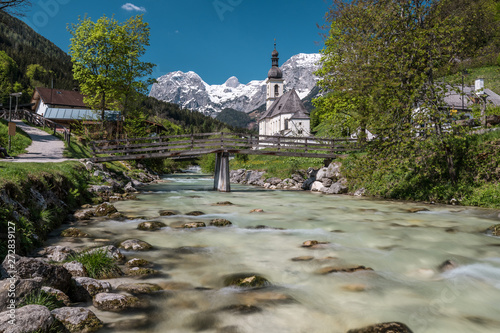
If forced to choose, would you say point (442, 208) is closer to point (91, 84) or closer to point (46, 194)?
point (46, 194)

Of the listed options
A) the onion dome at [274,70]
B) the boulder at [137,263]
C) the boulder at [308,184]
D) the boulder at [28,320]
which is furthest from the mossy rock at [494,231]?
the onion dome at [274,70]

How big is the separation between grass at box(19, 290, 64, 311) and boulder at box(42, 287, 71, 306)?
0.13 ft

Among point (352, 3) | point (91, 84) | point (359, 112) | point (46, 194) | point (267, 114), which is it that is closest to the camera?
point (46, 194)

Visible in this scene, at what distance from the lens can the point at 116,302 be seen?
175 inches

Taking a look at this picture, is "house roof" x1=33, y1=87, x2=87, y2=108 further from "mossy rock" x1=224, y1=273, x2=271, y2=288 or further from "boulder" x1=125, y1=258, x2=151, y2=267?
"mossy rock" x1=224, y1=273, x2=271, y2=288

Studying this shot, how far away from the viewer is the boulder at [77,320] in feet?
11.9

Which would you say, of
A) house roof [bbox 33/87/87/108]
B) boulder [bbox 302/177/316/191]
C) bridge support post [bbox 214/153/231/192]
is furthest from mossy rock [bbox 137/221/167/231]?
house roof [bbox 33/87/87/108]

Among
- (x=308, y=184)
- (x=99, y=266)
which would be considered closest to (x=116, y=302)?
(x=99, y=266)

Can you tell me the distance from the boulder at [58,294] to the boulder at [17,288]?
17 cm

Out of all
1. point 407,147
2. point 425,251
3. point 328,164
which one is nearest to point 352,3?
point 328,164

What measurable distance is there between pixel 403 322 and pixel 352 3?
77.4 feet

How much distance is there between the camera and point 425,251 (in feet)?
24.8

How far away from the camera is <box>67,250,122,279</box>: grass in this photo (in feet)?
18.0

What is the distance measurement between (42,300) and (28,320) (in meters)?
0.70
